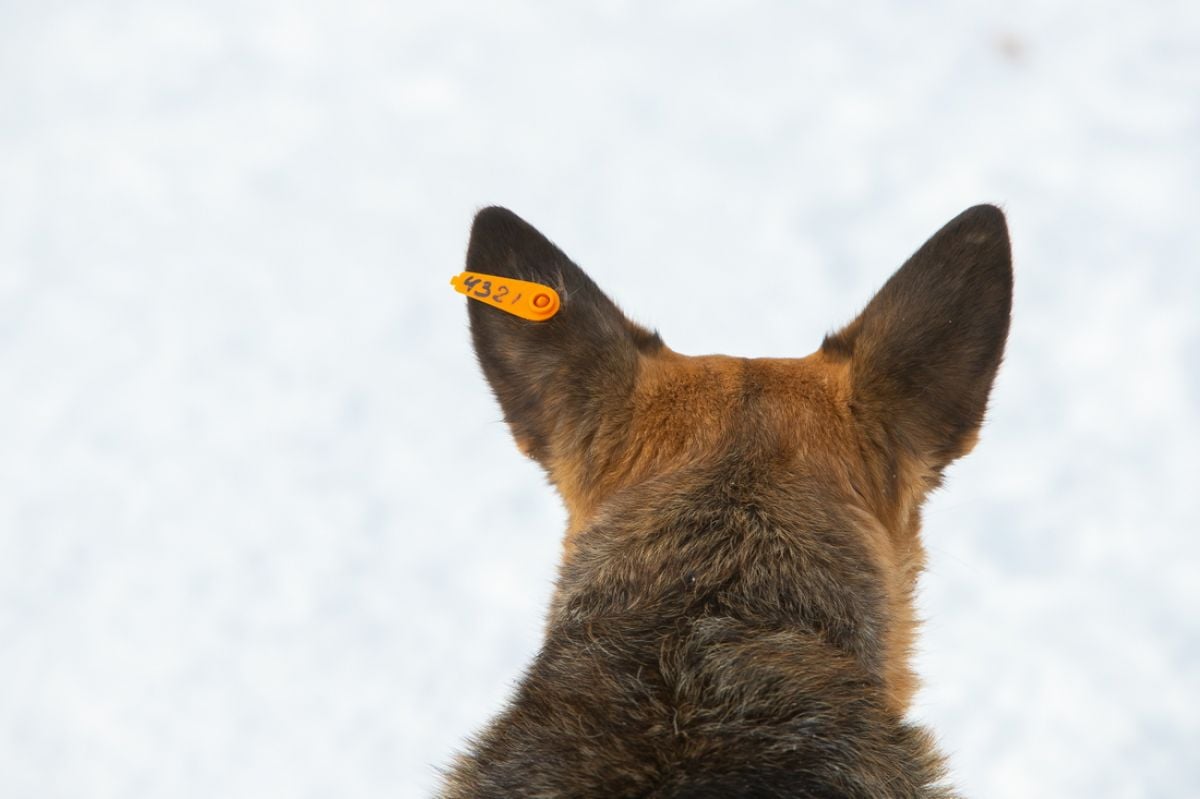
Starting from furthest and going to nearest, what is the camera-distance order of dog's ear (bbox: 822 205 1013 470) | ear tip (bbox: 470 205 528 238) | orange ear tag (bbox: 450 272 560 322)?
ear tip (bbox: 470 205 528 238) < orange ear tag (bbox: 450 272 560 322) < dog's ear (bbox: 822 205 1013 470)

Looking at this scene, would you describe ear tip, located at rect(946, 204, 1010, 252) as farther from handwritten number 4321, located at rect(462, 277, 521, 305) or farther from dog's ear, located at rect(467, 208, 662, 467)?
handwritten number 4321, located at rect(462, 277, 521, 305)

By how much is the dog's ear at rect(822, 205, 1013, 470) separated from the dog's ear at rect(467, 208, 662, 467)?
716 mm

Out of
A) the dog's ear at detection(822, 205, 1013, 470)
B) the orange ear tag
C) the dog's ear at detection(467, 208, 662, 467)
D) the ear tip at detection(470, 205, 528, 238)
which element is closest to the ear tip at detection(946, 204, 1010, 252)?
the dog's ear at detection(822, 205, 1013, 470)

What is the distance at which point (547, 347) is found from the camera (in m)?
3.54

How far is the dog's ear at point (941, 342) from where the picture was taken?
11.1 ft

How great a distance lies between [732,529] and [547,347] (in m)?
0.91

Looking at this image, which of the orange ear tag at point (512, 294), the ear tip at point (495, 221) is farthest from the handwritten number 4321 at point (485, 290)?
the ear tip at point (495, 221)

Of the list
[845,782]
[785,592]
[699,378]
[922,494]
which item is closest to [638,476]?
[699,378]

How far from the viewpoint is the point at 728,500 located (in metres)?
3.00

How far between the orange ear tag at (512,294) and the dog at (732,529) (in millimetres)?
47

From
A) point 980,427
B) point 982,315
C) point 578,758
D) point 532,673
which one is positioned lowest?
point 578,758

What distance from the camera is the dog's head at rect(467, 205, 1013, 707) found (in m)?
3.20

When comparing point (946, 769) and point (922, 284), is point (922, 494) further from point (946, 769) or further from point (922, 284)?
point (946, 769)

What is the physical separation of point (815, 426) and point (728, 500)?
1.29 feet
